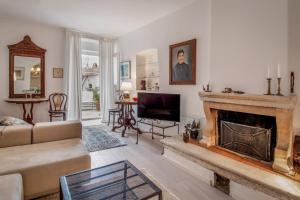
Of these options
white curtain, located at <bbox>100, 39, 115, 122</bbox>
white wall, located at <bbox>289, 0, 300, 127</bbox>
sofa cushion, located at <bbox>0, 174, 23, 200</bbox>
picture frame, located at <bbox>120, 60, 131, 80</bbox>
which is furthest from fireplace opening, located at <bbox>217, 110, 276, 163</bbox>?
white curtain, located at <bbox>100, 39, 115, 122</bbox>

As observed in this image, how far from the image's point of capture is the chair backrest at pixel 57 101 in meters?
4.89

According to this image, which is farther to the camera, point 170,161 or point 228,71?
point 170,161

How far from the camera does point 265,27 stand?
216 cm

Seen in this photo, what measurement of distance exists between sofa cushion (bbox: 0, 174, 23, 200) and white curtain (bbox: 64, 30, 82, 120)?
12.0 feet

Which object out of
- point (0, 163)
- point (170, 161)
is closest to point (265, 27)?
point (170, 161)

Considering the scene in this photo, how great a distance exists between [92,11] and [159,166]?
10.8ft

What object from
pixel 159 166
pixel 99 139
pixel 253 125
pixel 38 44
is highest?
pixel 38 44

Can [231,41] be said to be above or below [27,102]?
above

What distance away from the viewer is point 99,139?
4.03 meters

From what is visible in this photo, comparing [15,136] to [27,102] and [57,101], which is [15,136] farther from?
[57,101]

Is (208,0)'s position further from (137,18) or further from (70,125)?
(70,125)

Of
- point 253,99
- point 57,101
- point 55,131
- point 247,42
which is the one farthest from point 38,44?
point 253,99

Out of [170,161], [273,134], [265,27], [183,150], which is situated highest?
[265,27]

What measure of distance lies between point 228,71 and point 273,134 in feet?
3.23
